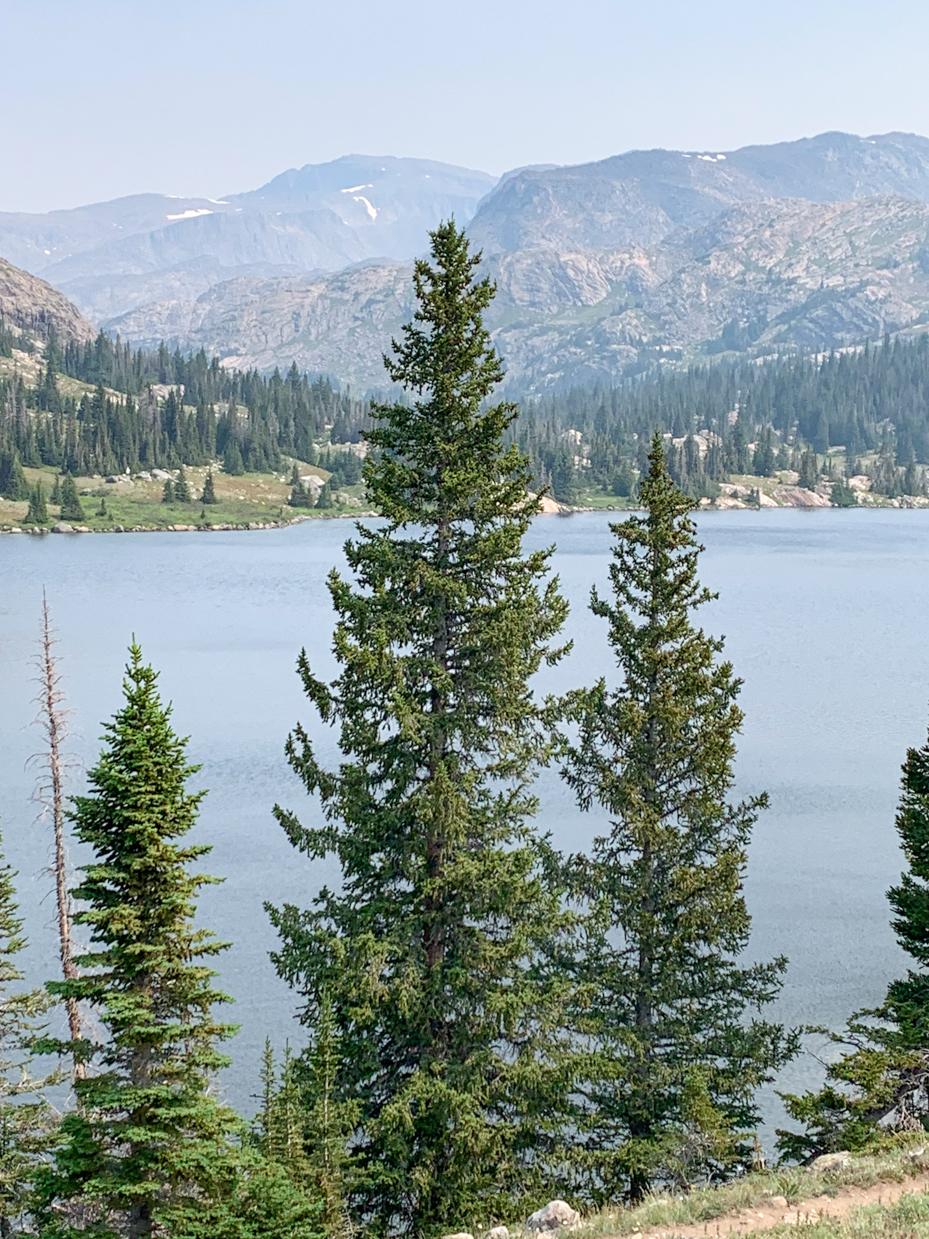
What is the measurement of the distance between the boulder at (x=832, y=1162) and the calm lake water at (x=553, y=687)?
679 inches

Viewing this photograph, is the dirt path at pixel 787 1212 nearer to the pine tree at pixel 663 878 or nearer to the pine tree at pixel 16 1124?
the pine tree at pixel 663 878

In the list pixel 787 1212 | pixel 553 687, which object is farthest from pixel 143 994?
pixel 553 687

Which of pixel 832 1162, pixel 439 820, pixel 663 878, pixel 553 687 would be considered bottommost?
pixel 832 1162

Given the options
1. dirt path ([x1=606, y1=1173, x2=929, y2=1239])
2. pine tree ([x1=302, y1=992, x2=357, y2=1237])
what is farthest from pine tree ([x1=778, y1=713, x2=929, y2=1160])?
pine tree ([x1=302, y1=992, x2=357, y2=1237])

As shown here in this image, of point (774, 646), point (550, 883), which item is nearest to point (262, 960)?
point (550, 883)

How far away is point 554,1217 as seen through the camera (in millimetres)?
21203

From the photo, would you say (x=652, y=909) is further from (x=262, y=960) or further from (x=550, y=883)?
(x=262, y=960)

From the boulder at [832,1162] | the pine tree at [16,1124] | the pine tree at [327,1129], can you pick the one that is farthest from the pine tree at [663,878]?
the pine tree at [16,1124]

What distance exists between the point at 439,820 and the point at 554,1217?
25.1ft

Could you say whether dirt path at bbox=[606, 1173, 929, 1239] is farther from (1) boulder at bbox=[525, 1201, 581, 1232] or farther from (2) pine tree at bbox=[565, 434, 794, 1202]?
(2) pine tree at bbox=[565, 434, 794, 1202]

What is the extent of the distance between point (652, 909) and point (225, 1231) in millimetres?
14001

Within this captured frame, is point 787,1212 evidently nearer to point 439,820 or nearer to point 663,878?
point 439,820

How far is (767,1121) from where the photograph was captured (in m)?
36.3

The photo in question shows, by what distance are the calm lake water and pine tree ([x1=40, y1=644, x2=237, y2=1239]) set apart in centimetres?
1930
